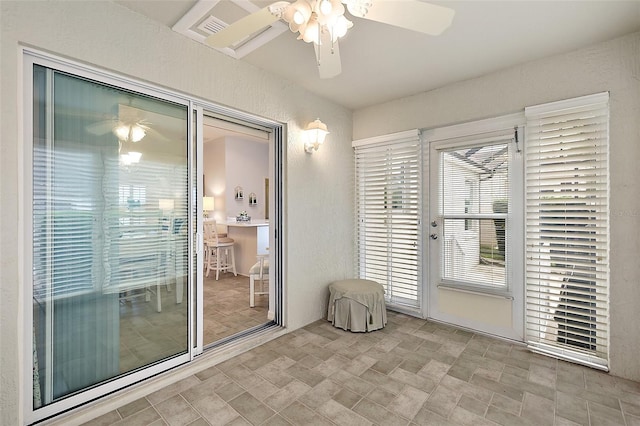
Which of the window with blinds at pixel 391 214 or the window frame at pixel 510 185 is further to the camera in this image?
the window with blinds at pixel 391 214

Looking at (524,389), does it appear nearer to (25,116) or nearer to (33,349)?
(33,349)

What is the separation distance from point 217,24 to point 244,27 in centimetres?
85

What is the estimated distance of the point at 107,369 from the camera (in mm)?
2068

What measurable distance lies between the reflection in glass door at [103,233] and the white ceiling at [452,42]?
77 centimetres

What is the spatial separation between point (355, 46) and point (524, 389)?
9.66 ft

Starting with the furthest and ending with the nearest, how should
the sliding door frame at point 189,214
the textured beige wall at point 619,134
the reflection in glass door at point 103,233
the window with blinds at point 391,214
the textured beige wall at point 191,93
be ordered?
1. the window with blinds at point 391,214
2. the textured beige wall at point 619,134
3. the reflection in glass door at point 103,233
4. the sliding door frame at point 189,214
5. the textured beige wall at point 191,93

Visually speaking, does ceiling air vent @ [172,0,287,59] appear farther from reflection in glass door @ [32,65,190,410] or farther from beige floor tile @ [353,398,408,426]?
beige floor tile @ [353,398,408,426]

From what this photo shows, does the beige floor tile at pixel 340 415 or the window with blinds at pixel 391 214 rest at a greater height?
the window with blinds at pixel 391 214

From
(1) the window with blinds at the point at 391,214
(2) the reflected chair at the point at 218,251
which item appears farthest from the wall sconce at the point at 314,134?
(2) the reflected chair at the point at 218,251

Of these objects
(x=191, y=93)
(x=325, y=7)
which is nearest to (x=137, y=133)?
(x=191, y=93)

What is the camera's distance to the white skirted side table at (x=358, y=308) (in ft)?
10.5

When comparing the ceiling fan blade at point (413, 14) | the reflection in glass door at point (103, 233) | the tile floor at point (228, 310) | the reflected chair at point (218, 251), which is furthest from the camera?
the reflected chair at point (218, 251)

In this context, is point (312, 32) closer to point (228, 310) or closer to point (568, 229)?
point (568, 229)

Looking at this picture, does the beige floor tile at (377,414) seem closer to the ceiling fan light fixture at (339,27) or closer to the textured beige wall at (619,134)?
the textured beige wall at (619,134)
